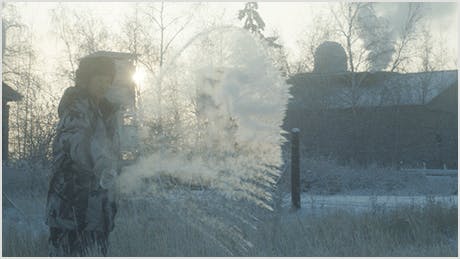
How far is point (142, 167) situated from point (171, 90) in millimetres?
940

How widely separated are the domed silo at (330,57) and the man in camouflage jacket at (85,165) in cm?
2501

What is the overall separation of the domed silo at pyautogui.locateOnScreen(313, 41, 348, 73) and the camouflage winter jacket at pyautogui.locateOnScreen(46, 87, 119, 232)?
2510 centimetres

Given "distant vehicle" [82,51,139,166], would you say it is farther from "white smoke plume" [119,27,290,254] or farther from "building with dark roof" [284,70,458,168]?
"building with dark roof" [284,70,458,168]

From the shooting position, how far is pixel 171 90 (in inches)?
248

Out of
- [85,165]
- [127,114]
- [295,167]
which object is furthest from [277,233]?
[295,167]

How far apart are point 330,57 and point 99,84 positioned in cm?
2646

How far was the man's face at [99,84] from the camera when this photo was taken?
4609 mm

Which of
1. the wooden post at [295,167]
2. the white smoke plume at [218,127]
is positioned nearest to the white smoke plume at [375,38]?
the wooden post at [295,167]

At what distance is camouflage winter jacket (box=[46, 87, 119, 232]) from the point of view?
14.6 ft

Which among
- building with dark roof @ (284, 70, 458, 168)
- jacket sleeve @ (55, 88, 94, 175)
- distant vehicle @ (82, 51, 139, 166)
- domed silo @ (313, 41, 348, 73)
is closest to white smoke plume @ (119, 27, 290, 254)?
distant vehicle @ (82, 51, 139, 166)

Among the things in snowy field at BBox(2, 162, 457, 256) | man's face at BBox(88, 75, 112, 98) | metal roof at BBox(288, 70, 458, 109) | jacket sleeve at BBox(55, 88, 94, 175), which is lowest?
snowy field at BBox(2, 162, 457, 256)

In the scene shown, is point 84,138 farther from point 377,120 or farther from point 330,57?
point 330,57

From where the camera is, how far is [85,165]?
4.49 metres

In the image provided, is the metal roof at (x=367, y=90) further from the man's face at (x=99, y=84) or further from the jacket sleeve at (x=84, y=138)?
the jacket sleeve at (x=84, y=138)
